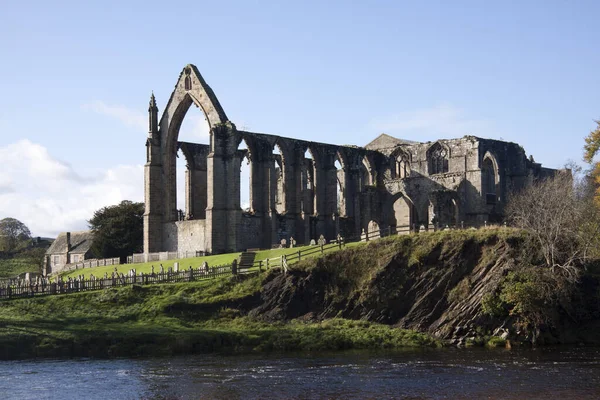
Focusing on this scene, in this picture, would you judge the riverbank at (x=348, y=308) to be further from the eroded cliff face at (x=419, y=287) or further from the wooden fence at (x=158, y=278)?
the wooden fence at (x=158, y=278)

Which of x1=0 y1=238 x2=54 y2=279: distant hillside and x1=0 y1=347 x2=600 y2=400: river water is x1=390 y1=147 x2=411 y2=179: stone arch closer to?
x1=0 y1=347 x2=600 y2=400: river water

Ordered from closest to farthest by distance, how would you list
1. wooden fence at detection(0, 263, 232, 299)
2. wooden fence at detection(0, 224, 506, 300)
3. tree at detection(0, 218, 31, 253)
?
1. wooden fence at detection(0, 224, 506, 300)
2. wooden fence at detection(0, 263, 232, 299)
3. tree at detection(0, 218, 31, 253)

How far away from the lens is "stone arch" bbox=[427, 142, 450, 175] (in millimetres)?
78250

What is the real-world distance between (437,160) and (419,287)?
3506 cm

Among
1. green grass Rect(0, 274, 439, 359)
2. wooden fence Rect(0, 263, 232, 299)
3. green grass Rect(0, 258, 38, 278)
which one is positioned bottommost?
green grass Rect(0, 274, 439, 359)

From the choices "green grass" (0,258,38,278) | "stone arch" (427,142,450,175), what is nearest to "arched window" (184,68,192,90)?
"stone arch" (427,142,450,175)

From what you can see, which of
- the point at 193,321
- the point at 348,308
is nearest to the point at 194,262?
the point at 193,321

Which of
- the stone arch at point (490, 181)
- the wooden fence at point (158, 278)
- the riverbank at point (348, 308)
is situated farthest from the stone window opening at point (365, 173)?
the riverbank at point (348, 308)

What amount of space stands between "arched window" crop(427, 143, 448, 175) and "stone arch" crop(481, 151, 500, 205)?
11.8ft

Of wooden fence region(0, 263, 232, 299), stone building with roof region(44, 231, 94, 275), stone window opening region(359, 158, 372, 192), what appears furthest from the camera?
stone building with roof region(44, 231, 94, 275)

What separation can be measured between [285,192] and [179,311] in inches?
1094

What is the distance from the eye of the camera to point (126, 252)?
80938mm

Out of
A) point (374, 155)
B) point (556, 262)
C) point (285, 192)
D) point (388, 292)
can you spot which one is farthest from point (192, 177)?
point (556, 262)

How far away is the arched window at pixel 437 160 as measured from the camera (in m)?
78.4
